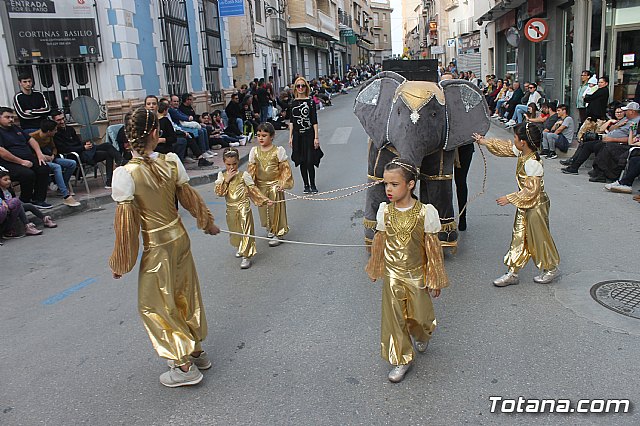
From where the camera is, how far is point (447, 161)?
595 centimetres

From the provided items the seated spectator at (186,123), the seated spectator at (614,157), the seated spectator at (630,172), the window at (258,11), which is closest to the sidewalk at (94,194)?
the seated spectator at (186,123)

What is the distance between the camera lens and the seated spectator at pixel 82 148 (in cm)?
1015

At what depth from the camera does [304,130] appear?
9.18 metres

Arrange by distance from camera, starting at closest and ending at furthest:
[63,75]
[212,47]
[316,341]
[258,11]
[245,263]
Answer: [316,341], [245,263], [63,75], [212,47], [258,11]

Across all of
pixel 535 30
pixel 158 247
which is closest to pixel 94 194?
pixel 158 247

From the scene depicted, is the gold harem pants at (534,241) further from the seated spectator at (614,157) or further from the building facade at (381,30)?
the building facade at (381,30)

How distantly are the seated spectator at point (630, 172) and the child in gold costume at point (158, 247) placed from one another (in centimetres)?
743

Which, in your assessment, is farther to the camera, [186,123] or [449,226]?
[186,123]

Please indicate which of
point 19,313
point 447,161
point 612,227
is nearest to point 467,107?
point 447,161

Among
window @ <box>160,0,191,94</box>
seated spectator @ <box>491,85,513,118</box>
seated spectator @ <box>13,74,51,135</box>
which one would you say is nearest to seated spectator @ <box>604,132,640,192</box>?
seated spectator @ <box>13,74,51,135</box>

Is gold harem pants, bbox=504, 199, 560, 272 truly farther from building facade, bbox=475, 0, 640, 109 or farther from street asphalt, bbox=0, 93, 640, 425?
building facade, bbox=475, 0, 640, 109

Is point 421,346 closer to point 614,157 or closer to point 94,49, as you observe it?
point 614,157

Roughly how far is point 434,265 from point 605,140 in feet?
24.9

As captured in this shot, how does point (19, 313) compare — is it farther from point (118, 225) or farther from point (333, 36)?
point (333, 36)
